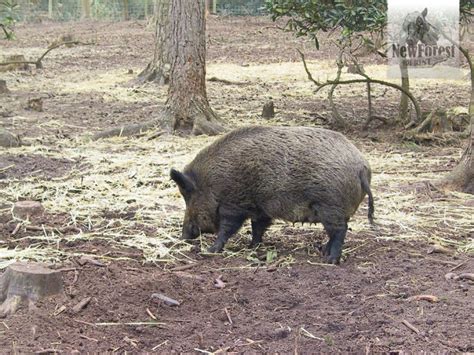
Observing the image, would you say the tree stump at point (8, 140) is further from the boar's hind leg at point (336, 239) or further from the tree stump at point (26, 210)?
the boar's hind leg at point (336, 239)

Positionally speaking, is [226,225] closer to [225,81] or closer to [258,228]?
[258,228]

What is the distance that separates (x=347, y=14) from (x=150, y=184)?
3.72 meters

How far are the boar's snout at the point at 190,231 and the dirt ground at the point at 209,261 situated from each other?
0.23 ft

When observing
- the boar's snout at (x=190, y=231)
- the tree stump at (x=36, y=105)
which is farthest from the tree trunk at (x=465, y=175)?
the tree stump at (x=36, y=105)

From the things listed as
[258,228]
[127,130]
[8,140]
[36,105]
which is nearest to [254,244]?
[258,228]

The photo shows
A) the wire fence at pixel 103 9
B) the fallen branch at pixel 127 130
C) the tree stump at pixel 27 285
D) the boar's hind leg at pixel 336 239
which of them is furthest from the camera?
the wire fence at pixel 103 9

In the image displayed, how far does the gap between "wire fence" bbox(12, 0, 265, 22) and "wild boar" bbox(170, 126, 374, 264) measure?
26.2 metres

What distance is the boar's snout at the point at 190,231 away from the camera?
17.7ft

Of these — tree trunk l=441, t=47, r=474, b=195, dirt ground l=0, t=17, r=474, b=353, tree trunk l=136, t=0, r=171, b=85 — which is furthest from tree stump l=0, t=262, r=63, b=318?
tree trunk l=136, t=0, r=171, b=85

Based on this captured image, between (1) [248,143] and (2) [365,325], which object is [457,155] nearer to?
(1) [248,143]

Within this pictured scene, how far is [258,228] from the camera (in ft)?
17.3

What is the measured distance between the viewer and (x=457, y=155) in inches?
328

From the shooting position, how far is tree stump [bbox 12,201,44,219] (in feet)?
19.1

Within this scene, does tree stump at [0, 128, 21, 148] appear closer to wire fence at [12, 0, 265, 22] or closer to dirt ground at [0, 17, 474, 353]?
dirt ground at [0, 17, 474, 353]
